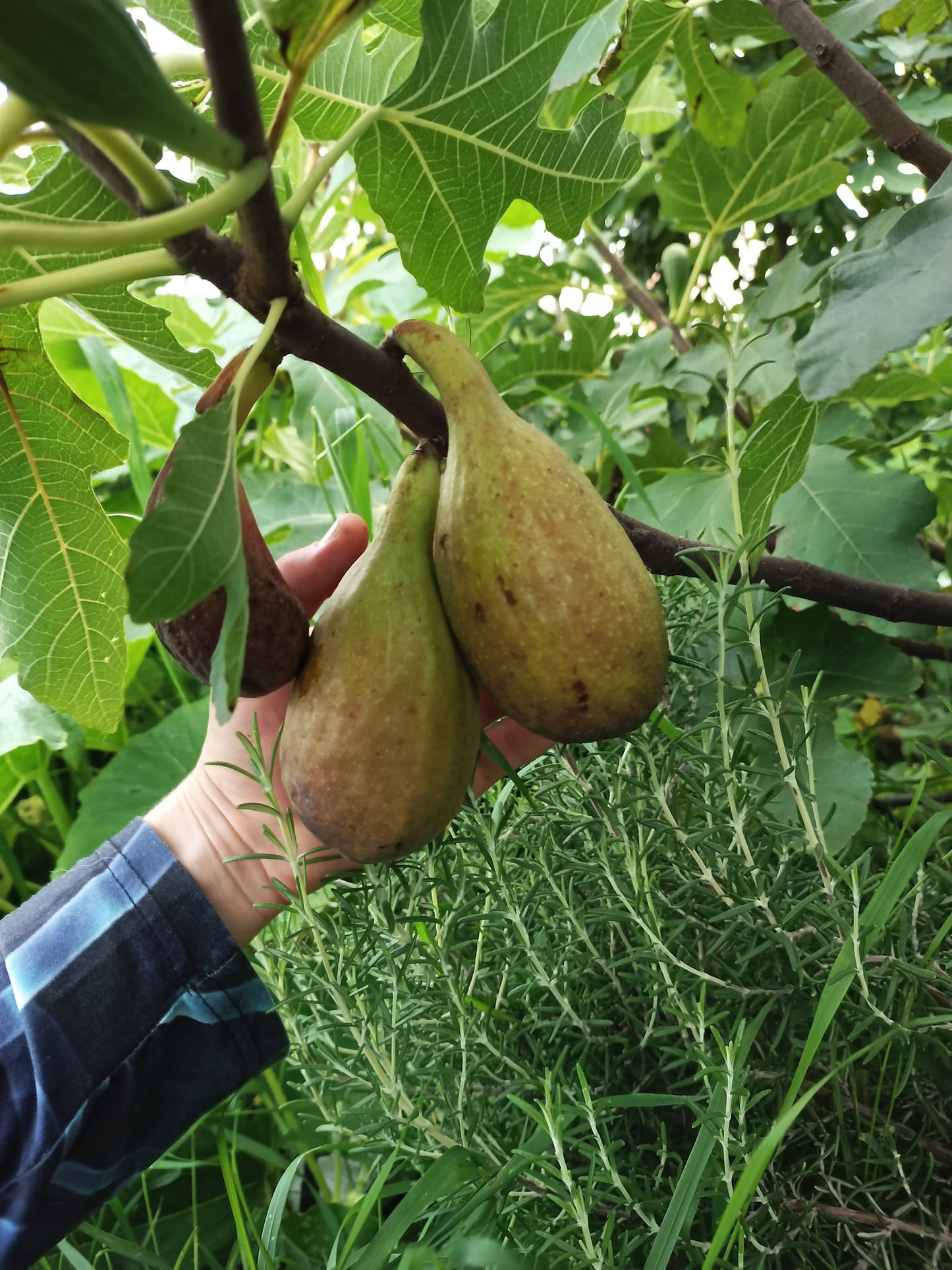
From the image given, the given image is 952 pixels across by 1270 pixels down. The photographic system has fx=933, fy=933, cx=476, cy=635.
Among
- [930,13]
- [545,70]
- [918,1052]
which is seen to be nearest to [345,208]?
[930,13]

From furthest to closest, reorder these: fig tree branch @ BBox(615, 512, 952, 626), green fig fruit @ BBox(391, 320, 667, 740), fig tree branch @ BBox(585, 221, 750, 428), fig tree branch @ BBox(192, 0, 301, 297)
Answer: fig tree branch @ BBox(585, 221, 750, 428) < fig tree branch @ BBox(615, 512, 952, 626) < green fig fruit @ BBox(391, 320, 667, 740) < fig tree branch @ BBox(192, 0, 301, 297)

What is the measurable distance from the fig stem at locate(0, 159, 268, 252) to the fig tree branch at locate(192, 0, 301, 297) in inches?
0.6

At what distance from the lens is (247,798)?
77cm

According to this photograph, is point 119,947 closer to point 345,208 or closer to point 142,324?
point 142,324

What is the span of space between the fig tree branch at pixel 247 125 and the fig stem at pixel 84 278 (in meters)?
0.04

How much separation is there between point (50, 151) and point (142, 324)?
0.15m

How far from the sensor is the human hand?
74 centimetres

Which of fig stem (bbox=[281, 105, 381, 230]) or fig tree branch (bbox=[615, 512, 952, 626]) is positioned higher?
fig stem (bbox=[281, 105, 381, 230])

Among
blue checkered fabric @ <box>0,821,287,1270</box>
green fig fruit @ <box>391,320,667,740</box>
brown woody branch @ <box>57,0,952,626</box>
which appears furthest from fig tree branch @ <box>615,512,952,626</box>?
blue checkered fabric @ <box>0,821,287,1270</box>

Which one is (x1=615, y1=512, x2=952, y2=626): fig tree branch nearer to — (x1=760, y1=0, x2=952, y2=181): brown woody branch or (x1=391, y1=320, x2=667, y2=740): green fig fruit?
(x1=391, y1=320, x2=667, y2=740): green fig fruit

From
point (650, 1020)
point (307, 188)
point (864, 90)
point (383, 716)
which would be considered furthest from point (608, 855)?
point (864, 90)

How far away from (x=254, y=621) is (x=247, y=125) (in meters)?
0.24

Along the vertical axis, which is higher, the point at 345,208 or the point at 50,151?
the point at 50,151

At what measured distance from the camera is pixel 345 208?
5.87 ft
